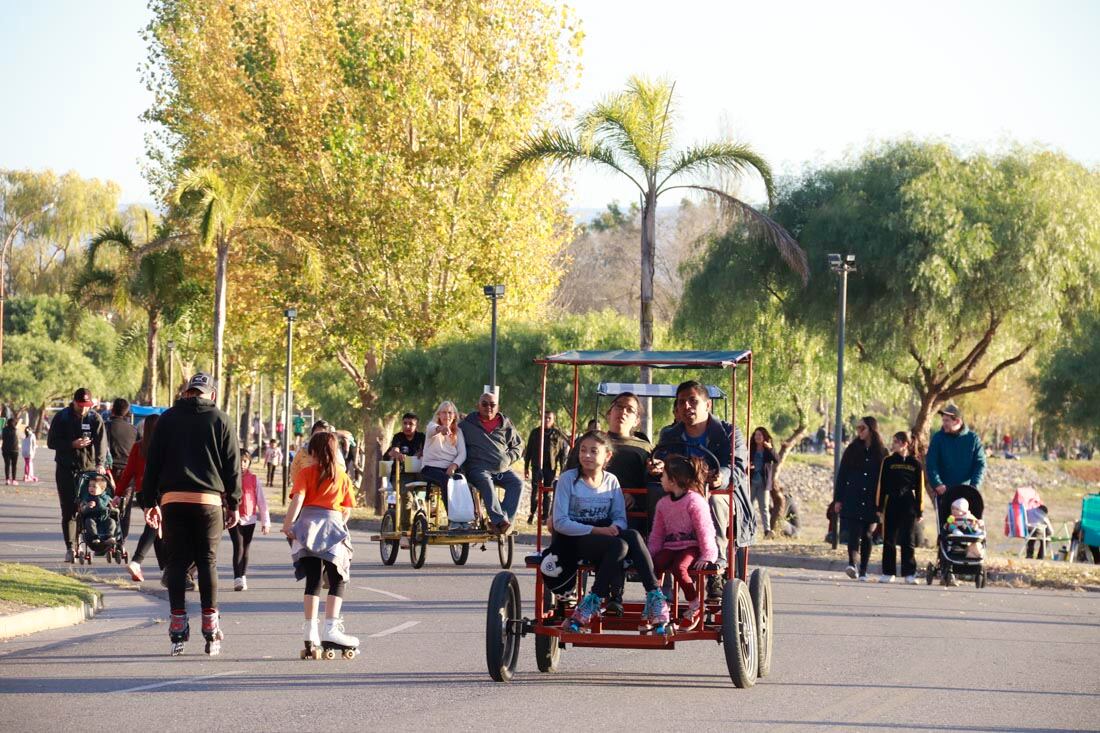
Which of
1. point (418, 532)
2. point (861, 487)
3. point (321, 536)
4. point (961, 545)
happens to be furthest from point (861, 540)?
point (321, 536)

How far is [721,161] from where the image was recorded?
27.2 meters

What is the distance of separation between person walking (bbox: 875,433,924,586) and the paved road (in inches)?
116

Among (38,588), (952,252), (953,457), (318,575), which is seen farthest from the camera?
(952,252)

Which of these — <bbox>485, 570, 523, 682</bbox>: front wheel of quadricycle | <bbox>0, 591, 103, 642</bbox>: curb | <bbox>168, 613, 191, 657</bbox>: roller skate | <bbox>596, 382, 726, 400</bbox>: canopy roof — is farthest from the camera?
<bbox>0, 591, 103, 642</bbox>: curb

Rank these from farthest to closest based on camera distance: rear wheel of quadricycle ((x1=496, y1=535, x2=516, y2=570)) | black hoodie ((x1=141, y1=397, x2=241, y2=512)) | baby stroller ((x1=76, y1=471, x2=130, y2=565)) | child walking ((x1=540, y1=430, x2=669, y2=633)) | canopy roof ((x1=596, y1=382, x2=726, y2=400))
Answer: rear wheel of quadricycle ((x1=496, y1=535, x2=516, y2=570)), baby stroller ((x1=76, y1=471, x2=130, y2=565)), canopy roof ((x1=596, y1=382, x2=726, y2=400)), black hoodie ((x1=141, y1=397, x2=241, y2=512)), child walking ((x1=540, y1=430, x2=669, y2=633))

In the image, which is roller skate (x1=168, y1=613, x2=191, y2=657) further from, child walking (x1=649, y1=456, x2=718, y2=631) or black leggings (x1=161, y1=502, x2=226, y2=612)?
child walking (x1=649, y1=456, x2=718, y2=631)

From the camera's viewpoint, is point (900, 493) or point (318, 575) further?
point (900, 493)

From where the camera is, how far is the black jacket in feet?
62.1

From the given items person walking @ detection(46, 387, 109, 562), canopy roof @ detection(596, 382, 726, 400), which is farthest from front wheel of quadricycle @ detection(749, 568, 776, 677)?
person walking @ detection(46, 387, 109, 562)

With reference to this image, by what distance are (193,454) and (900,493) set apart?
35.5 ft

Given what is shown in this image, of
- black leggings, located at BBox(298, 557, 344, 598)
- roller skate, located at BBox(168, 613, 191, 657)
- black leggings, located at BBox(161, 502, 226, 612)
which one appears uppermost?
black leggings, located at BBox(161, 502, 226, 612)

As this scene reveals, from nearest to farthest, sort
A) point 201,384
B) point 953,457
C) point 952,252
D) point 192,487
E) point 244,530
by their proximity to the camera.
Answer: point 192,487, point 201,384, point 244,530, point 953,457, point 952,252

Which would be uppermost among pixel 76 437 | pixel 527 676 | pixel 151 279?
pixel 151 279

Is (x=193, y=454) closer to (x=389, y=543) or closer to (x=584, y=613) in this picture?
(x=584, y=613)
